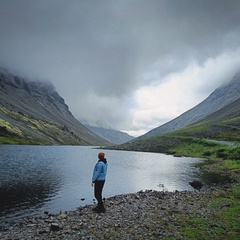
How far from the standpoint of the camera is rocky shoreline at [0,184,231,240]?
16781 mm

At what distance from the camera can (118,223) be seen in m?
19.3

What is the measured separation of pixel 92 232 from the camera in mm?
17344

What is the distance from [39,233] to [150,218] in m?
8.89

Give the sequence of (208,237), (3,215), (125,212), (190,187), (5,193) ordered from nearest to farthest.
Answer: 1. (208,237)
2. (125,212)
3. (3,215)
4. (5,193)
5. (190,187)

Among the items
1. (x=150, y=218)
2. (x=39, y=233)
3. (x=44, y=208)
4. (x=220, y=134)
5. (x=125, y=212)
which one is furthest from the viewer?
(x=220, y=134)

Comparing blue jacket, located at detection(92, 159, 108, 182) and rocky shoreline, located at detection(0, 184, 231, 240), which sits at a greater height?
blue jacket, located at detection(92, 159, 108, 182)

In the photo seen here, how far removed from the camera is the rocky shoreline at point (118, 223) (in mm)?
16781

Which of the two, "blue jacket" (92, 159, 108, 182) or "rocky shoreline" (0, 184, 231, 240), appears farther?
"blue jacket" (92, 159, 108, 182)

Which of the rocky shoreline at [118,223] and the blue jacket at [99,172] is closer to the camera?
the rocky shoreline at [118,223]

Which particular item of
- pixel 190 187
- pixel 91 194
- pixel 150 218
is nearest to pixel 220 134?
pixel 190 187

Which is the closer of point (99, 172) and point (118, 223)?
point (118, 223)

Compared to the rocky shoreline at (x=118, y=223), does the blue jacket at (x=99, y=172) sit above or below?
above

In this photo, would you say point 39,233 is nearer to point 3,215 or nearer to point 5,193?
point 3,215

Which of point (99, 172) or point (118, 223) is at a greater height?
point (99, 172)
